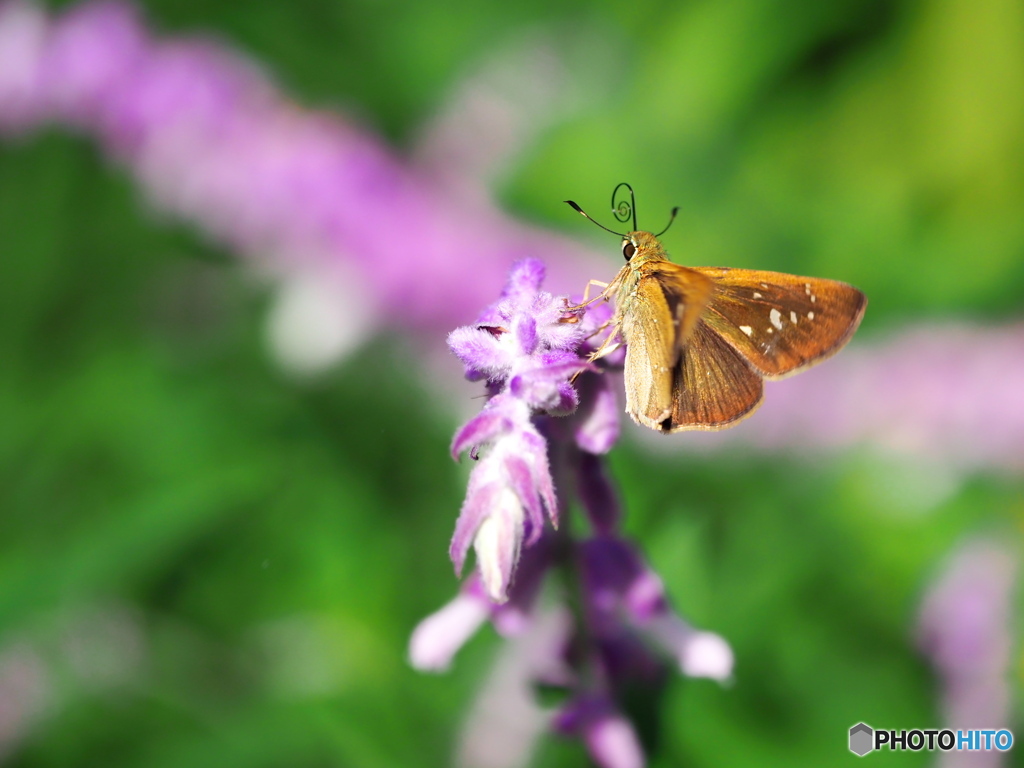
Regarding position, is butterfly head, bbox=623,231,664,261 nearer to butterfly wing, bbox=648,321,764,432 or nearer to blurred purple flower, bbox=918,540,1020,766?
butterfly wing, bbox=648,321,764,432

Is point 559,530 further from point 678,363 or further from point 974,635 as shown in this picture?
point 974,635

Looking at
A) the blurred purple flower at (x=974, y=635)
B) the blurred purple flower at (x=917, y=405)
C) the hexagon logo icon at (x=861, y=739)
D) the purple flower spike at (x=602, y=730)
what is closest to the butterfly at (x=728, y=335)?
the purple flower spike at (x=602, y=730)

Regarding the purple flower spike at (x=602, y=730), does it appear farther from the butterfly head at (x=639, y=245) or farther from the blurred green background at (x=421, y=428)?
the butterfly head at (x=639, y=245)

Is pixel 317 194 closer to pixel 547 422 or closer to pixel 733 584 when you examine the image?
pixel 733 584

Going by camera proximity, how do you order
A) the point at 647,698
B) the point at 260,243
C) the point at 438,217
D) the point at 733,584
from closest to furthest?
the point at 647,698, the point at 733,584, the point at 438,217, the point at 260,243

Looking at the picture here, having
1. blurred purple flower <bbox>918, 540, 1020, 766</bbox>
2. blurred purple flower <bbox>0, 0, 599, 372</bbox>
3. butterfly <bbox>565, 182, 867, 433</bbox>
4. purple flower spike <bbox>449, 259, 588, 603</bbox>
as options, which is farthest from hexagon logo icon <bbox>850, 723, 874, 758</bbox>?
blurred purple flower <bbox>0, 0, 599, 372</bbox>

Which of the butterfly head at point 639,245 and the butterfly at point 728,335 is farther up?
the butterfly head at point 639,245

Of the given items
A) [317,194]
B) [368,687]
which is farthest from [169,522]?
[317,194]
